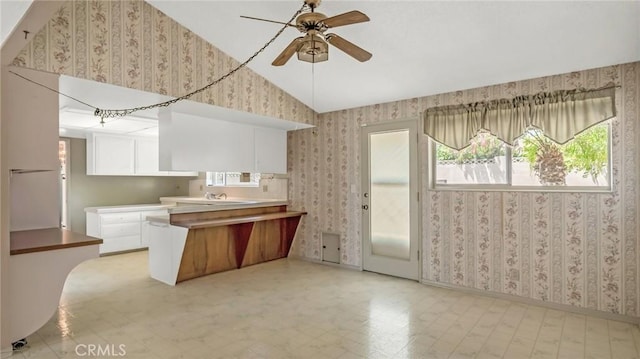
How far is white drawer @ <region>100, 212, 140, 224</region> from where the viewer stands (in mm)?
5832

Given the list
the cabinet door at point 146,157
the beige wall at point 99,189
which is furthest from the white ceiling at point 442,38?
the beige wall at point 99,189

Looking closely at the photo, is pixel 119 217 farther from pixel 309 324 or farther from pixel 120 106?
pixel 309 324

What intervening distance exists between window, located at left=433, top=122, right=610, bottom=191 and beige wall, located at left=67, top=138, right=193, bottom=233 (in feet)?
18.8

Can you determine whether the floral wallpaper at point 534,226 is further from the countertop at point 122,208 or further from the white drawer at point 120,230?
the white drawer at point 120,230

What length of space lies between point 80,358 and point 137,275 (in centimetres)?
233

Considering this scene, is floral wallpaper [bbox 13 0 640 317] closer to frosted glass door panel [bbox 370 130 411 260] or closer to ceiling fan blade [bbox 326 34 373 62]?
frosted glass door panel [bbox 370 130 411 260]

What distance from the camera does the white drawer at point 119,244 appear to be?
586 centimetres

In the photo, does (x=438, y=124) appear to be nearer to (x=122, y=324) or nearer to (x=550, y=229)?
(x=550, y=229)

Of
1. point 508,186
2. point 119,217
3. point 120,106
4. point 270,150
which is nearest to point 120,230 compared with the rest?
point 119,217

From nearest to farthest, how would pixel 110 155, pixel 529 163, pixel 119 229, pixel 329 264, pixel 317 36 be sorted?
pixel 317 36, pixel 529 163, pixel 329 264, pixel 119 229, pixel 110 155

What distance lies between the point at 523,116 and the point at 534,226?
3.75ft

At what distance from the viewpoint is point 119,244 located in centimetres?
602

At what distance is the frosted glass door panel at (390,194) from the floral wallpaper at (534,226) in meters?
0.23

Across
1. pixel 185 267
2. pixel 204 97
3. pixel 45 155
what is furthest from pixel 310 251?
pixel 45 155
